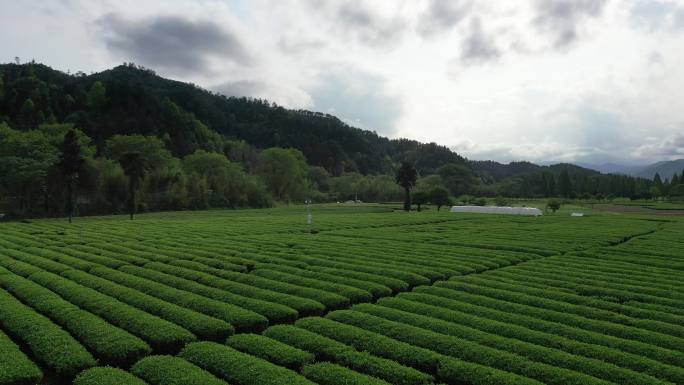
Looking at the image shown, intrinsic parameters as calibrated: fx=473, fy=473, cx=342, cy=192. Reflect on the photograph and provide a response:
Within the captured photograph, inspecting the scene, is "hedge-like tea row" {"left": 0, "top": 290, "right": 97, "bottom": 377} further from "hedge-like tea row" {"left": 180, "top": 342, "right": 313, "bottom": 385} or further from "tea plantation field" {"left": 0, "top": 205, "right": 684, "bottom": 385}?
"hedge-like tea row" {"left": 180, "top": 342, "right": 313, "bottom": 385}

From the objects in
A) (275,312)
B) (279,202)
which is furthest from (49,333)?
(279,202)

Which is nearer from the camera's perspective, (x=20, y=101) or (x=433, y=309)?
(x=433, y=309)

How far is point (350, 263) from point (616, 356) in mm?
16725

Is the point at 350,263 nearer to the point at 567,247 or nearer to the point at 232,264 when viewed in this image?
the point at 232,264

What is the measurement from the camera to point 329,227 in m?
55.0

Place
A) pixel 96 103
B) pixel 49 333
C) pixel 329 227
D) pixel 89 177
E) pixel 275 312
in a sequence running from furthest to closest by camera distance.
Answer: pixel 96 103 → pixel 89 177 → pixel 329 227 → pixel 275 312 → pixel 49 333

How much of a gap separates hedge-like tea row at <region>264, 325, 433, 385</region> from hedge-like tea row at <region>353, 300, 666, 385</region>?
8.38 ft

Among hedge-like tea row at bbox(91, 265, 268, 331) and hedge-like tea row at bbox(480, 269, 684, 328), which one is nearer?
hedge-like tea row at bbox(91, 265, 268, 331)

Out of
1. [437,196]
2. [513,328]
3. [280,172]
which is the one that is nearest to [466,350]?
[513,328]

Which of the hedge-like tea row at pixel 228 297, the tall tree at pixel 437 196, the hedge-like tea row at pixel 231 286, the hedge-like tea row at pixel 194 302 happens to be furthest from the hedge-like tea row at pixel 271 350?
the tall tree at pixel 437 196

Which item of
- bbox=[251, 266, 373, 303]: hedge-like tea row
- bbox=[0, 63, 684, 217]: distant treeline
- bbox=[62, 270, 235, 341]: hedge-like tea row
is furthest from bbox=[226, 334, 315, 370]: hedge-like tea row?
bbox=[0, 63, 684, 217]: distant treeline

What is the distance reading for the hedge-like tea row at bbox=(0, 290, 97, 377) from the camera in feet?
40.6

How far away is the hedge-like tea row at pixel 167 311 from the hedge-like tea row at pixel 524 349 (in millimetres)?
5405

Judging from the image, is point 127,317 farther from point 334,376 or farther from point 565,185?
point 565,185
